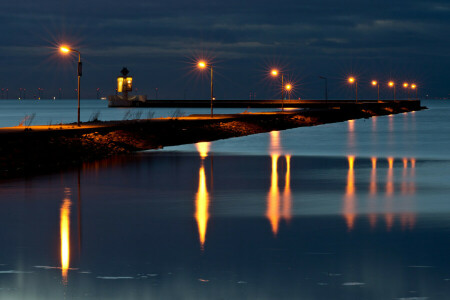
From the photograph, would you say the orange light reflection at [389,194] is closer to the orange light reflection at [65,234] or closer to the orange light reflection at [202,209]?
the orange light reflection at [202,209]

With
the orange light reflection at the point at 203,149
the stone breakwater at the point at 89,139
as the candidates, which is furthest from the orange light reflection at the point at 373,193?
the stone breakwater at the point at 89,139

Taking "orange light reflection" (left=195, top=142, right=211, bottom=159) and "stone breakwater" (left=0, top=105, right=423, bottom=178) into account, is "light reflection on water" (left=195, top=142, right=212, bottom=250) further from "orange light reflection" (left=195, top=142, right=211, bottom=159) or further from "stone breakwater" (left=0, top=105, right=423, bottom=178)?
"orange light reflection" (left=195, top=142, right=211, bottom=159)

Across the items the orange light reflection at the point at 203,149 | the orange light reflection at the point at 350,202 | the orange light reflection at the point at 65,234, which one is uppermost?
the orange light reflection at the point at 203,149

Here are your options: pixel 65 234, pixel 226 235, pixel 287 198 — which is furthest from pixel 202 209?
pixel 65 234

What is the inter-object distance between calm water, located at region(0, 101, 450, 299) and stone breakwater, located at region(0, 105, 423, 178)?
516cm

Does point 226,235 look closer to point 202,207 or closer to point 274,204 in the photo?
point 202,207

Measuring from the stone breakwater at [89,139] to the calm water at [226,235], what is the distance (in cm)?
516

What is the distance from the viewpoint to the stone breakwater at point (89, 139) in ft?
121

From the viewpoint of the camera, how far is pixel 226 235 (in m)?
16.5

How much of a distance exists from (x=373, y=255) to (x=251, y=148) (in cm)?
3596

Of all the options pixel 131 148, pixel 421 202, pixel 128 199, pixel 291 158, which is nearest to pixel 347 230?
pixel 421 202

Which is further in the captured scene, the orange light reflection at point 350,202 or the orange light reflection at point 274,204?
the orange light reflection at point 350,202

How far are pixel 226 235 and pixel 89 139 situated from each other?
3136cm

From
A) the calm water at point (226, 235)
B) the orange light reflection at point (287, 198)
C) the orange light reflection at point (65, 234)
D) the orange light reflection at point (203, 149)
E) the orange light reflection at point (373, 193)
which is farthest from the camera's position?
the orange light reflection at point (203, 149)
